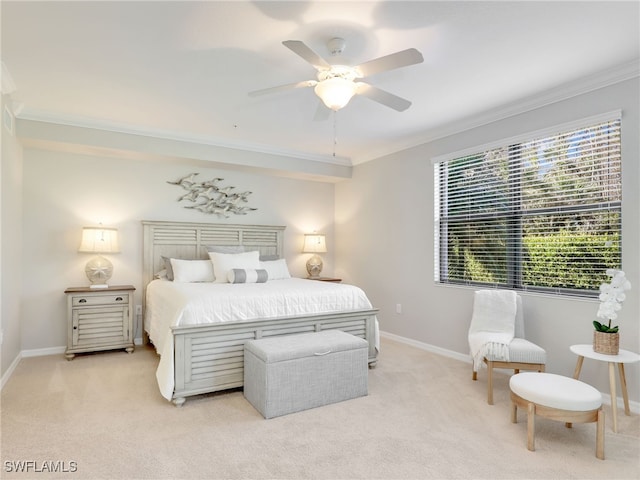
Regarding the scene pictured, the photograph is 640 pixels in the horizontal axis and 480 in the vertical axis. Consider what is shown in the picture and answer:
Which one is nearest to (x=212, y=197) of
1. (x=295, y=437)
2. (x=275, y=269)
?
(x=275, y=269)

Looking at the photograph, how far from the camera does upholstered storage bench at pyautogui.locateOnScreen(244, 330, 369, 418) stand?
8.82ft

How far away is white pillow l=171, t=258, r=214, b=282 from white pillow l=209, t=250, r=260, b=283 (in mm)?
90

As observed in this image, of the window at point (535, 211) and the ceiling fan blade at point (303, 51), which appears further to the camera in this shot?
the window at point (535, 211)

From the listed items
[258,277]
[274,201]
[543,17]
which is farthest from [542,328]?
[274,201]

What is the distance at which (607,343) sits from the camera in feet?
8.57

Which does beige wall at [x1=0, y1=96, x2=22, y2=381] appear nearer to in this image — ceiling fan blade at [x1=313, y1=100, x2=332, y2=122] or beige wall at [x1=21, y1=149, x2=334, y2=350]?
beige wall at [x1=21, y1=149, x2=334, y2=350]

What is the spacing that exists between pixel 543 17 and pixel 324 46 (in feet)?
4.30

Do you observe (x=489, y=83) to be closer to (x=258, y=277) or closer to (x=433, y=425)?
(x=433, y=425)

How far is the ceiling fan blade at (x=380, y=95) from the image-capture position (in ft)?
8.38

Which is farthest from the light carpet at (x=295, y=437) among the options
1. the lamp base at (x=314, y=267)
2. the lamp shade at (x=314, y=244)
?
the lamp shade at (x=314, y=244)

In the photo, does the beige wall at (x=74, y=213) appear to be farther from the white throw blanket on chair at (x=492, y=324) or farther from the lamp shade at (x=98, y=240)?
the white throw blanket on chair at (x=492, y=324)

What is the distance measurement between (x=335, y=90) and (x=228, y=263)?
2.57m

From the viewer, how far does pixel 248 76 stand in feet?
9.95

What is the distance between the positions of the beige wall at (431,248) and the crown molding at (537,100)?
50 millimetres
